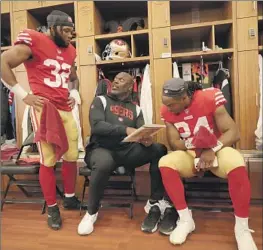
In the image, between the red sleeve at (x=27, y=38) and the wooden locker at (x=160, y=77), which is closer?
the red sleeve at (x=27, y=38)

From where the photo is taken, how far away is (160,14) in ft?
7.13

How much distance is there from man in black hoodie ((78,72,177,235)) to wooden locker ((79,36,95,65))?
839mm

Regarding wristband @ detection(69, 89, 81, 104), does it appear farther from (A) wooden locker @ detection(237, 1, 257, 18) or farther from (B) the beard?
(A) wooden locker @ detection(237, 1, 257, 18)

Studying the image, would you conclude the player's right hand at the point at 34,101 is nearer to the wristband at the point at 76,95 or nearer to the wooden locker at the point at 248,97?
the wristband at the point at 76,95

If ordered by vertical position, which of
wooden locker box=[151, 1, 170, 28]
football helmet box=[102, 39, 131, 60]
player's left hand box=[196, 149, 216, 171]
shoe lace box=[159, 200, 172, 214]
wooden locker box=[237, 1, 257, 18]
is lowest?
shoe lace box=[159, 200, 172, 214]

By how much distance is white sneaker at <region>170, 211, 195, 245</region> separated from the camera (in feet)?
3.89

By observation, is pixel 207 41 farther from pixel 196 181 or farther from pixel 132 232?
pixel 132 232

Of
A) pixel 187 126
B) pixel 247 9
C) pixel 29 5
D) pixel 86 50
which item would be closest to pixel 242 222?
pixel 187 126

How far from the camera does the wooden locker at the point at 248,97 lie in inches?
72.6

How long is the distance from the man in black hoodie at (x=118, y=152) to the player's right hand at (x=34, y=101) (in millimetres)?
316

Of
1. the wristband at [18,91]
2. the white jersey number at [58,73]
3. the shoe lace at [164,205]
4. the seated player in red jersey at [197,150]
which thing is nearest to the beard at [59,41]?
the white jersey number at [58,73]

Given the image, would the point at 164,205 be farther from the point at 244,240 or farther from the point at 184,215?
the point at 244,240

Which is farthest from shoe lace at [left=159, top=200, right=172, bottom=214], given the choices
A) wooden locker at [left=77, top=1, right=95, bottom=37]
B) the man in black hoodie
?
wooden locker at [left=77, top=1, right=95, bottom=37]

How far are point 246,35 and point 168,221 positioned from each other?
5.25 ft
